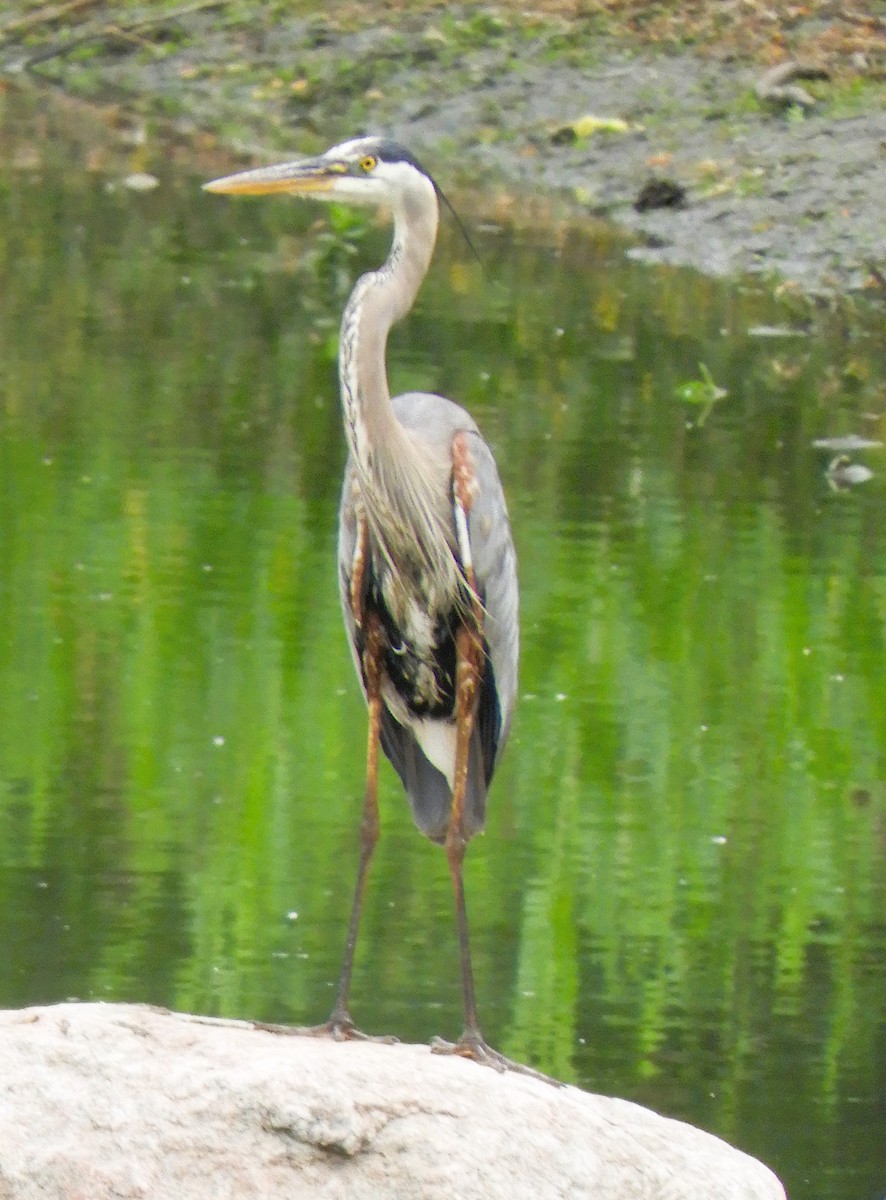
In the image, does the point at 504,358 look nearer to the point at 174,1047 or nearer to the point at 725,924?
the point at 725,924

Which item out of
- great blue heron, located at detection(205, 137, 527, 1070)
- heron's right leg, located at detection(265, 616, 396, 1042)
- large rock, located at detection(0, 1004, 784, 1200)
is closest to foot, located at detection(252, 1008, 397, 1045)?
great blue heron, located at detection(205, 137, 527, 1070)

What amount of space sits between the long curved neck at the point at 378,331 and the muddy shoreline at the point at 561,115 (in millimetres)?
9026

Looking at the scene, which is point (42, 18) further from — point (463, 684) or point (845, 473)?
point (463, 684)

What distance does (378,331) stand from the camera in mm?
5270

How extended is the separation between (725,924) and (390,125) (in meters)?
12.9

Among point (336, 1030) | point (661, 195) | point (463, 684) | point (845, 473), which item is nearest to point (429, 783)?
point (463, 684)

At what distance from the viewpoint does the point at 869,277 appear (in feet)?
47.1

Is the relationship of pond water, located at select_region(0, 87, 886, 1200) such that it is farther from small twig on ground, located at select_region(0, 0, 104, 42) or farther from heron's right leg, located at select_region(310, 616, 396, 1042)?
small twig on ground, located at select_region(0, 0, 104, 42)

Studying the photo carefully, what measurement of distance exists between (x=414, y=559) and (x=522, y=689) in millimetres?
3115

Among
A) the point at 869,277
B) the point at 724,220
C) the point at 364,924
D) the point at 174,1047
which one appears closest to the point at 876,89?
the point at 724,220

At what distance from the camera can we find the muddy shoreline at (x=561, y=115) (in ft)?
50.8

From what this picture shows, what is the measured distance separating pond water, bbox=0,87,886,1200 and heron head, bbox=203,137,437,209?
6.09ft

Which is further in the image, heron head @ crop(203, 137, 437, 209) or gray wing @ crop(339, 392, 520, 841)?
gray wing @ crop(339, 392, 520, 841)

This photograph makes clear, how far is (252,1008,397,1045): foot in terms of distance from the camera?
5.00 metres
